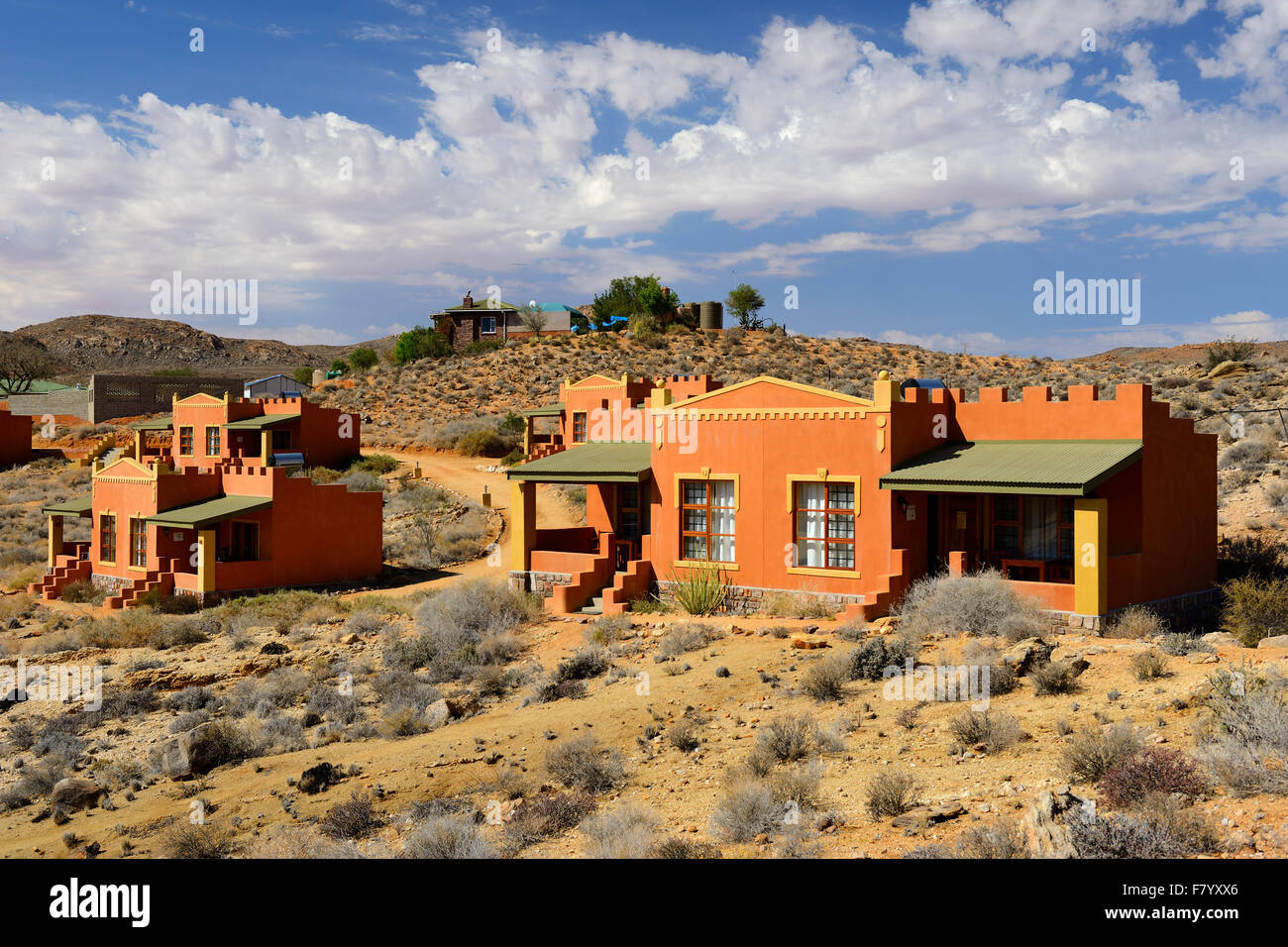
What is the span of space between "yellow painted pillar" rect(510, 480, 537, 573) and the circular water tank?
57.4m

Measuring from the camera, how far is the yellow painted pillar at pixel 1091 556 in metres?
16.3

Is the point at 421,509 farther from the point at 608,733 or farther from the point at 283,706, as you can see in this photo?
the point at 608,733

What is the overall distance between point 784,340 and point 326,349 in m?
89.5

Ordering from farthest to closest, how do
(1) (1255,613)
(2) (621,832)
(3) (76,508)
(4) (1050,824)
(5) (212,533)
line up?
(3) (76,508)
(5) (212,533)
(1) (1255,613)
(2) (621,832)
(4) (1050,824)

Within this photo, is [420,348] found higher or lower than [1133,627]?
higher

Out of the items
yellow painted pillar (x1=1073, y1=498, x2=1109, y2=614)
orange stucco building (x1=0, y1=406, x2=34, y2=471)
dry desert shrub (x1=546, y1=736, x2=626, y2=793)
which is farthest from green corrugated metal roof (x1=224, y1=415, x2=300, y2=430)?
yellow painted pillar (x1=1073, y1=498, x2=1109, y2=614)

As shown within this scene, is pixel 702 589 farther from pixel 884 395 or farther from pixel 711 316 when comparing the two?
pixel 711 316

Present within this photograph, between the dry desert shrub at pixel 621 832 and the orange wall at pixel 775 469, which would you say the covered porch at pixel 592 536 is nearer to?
the orange wall at pixel 775 469

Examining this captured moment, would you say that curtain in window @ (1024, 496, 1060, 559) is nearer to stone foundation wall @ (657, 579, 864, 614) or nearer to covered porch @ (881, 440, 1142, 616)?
covered porch @ (881, 440, 1142, 616)

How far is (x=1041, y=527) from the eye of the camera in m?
19.1

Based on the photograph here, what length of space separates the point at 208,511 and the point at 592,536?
36.2 feet

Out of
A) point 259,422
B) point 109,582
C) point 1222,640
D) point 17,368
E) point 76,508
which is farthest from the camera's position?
point 17,368

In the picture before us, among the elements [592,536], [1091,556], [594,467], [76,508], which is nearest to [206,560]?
[76,508]

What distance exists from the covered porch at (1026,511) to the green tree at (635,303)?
5834 cm
